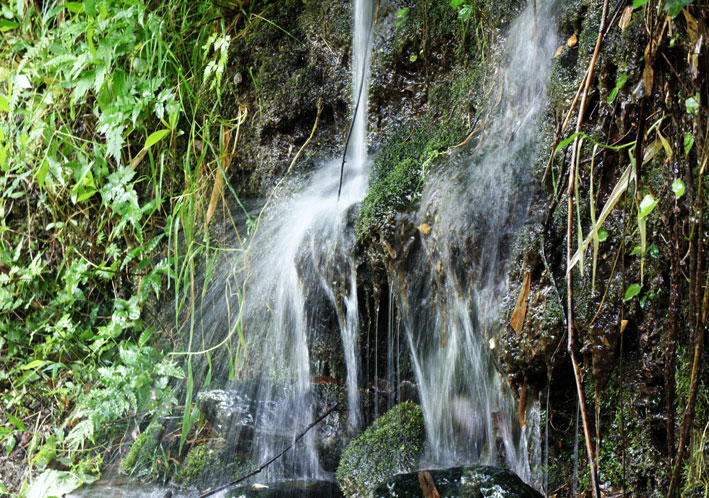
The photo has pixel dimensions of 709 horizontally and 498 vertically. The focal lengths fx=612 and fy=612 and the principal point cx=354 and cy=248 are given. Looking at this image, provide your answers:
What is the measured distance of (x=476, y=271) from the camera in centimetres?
201

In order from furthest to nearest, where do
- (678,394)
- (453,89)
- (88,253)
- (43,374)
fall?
1. (88,253)
2. (43,374)
3. (453,89)
4. (678,394)

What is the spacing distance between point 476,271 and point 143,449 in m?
1.82

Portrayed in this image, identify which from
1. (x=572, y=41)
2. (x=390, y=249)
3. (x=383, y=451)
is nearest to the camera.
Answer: (x=572, y=41)

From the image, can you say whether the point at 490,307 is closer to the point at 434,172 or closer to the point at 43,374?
the point at 434,172

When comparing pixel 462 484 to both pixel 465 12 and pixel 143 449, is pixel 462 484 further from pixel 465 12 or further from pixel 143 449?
pixel 465 12

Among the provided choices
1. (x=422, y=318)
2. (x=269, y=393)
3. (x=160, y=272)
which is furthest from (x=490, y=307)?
(x=160, y=272)

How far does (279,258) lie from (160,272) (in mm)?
702

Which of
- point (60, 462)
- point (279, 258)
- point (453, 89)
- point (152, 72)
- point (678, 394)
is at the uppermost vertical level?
point (152, 72)

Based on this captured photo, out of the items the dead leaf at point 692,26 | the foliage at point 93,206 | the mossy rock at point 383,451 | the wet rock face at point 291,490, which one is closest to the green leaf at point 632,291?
the dead leaf at point 692,26

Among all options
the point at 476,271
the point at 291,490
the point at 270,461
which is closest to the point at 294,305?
the point at 270,461

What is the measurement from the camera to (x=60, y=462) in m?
2.88

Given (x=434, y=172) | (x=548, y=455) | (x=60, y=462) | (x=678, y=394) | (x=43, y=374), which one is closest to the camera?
(x=678, y=394)

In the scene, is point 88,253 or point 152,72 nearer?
point 152,72

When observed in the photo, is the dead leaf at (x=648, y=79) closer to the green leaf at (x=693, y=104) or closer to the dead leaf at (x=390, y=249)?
the green leaf at (x=693, y=104)
